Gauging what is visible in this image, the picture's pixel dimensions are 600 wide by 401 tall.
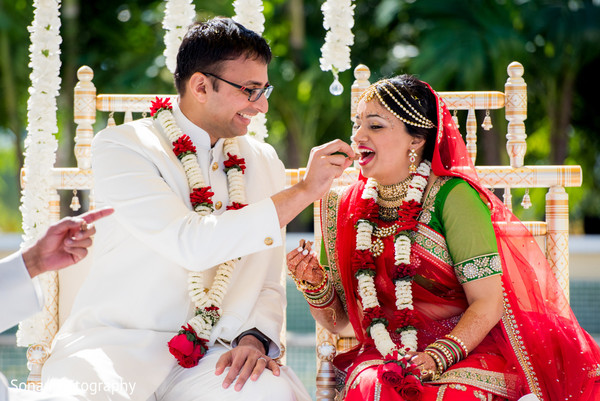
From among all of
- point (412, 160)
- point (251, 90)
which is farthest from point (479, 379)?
point (251, 90)

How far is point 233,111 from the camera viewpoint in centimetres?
315

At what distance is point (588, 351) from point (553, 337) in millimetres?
136

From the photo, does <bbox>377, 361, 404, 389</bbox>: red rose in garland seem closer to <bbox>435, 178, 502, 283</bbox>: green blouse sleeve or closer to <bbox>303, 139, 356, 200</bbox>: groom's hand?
<bbox>435, 178, 502, 283</bbox>: green blouse sleeve

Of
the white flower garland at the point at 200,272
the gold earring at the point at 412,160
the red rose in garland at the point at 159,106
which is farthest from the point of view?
the red rose in garland at the point at 159,106

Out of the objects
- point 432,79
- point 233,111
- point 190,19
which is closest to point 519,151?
point 233,111

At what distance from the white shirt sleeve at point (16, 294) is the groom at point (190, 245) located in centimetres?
66

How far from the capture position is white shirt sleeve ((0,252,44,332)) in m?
2.10

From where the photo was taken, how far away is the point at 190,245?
2793 millimetres

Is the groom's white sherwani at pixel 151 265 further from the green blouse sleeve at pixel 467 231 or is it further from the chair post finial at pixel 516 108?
the chair post finial at pixel 516 108

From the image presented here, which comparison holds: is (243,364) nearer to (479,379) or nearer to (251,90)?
(479,379)

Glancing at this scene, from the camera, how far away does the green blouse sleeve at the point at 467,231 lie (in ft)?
9.68

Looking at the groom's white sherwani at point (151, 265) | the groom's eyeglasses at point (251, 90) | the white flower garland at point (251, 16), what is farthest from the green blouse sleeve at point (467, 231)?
the white flower garland at point (251, 16)

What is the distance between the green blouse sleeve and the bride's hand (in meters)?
0.53

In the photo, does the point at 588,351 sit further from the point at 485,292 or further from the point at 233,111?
the point at 233,111
